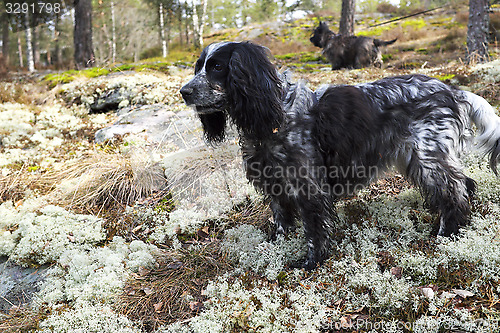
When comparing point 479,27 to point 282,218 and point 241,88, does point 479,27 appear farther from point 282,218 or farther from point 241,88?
point 241,88

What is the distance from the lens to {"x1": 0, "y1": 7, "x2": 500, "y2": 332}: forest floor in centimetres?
245

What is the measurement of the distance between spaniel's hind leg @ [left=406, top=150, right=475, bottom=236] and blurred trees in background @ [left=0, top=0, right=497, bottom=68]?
929cm

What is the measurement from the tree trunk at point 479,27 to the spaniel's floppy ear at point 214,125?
22.6 ft

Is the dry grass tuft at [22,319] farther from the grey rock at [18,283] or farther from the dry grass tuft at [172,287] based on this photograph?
the dry grass tuft at [172,287]

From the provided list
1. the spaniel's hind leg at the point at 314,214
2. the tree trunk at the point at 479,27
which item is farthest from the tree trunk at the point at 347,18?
the spaniel's hind leg at the point at 314,214

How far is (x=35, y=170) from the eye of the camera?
17.1ft

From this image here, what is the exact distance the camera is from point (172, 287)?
304 cm

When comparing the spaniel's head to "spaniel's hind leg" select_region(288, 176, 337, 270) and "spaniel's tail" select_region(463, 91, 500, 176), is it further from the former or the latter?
"spaniel's tail" select_region(463, 91, 500, 176)

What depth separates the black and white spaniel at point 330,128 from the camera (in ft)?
9.50

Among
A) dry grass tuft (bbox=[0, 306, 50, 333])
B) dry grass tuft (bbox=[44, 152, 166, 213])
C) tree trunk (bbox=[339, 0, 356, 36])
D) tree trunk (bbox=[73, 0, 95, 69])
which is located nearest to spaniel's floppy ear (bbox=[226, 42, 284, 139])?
dry grass tuft (bbox=[44, 152, 166, 213])

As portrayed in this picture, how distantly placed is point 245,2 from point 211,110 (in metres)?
36.0

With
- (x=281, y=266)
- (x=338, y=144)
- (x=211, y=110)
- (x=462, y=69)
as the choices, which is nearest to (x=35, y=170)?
(x=211, y=110)

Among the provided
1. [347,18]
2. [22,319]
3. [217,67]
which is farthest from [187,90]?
[347,18]

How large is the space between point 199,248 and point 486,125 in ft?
9.55
